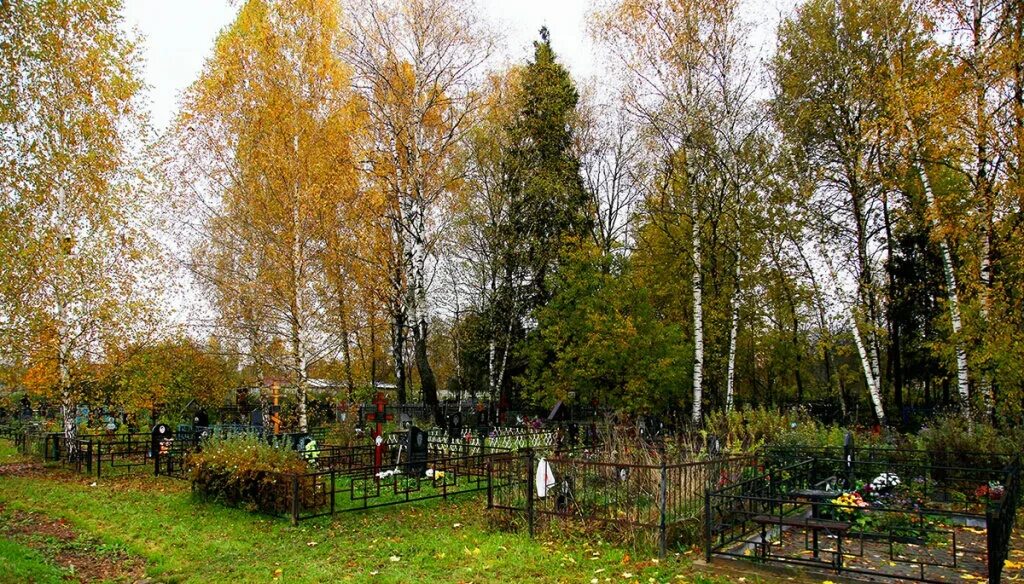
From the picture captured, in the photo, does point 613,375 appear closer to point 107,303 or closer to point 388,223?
point 388,223

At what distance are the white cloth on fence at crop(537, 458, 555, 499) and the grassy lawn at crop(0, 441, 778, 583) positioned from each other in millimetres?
646

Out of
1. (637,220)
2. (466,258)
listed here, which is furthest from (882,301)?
(466,258)

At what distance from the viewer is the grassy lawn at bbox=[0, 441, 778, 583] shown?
707 cm

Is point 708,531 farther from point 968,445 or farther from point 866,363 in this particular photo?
point 866,363

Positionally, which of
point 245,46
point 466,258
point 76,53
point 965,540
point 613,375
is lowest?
point 965,540

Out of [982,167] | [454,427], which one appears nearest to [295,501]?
[454,427]

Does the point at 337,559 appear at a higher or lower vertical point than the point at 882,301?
lower

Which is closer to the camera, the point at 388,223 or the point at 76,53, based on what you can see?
the point at 76,53

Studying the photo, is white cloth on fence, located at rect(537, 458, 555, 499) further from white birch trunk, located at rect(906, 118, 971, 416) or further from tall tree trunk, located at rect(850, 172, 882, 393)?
tall tree trunk, located at rect(850, 172, 882, 393)

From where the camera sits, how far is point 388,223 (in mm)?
23734

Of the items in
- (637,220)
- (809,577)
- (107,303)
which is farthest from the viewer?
(637,220)

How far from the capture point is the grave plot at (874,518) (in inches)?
267

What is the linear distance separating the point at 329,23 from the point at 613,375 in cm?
Result: 1454

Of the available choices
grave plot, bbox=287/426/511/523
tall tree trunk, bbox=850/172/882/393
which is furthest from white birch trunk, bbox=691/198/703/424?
grave plot, bbox=287/426/511/523
